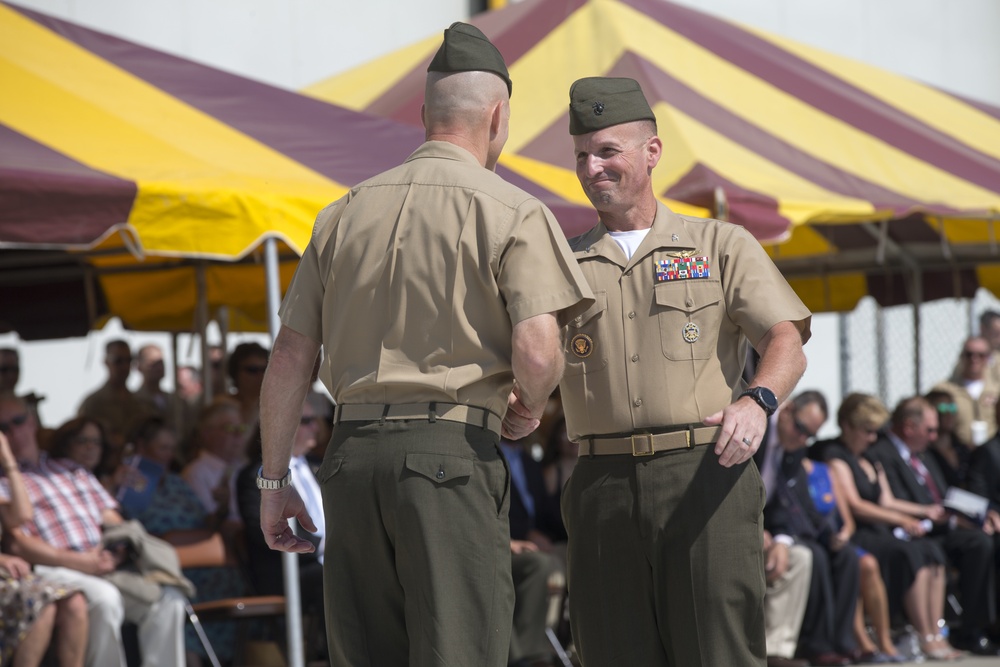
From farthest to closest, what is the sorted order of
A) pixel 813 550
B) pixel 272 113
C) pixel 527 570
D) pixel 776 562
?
pixel 813 550 → pixel 776 562 → pixel 527 570 → pixel 272 113

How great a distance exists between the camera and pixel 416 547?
2881mm

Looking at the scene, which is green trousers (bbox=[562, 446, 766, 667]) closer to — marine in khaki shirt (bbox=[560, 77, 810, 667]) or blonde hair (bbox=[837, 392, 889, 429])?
marine in khaki shirt (bbox=[560, 77, 810, 667])

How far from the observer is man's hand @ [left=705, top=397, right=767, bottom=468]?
327 centimetres

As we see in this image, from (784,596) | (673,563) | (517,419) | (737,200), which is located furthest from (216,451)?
(517,419)

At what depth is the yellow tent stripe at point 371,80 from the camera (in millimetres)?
10250

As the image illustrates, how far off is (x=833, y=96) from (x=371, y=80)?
333cm

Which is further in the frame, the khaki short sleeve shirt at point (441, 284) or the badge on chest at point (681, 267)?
the badge on chest at point (681, 267)

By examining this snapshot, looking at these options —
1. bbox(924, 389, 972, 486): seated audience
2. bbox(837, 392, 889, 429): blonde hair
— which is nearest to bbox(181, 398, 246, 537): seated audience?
bbox(837, 392, 889, 429): blonde hair

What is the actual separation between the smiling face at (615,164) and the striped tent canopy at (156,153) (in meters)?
2.16

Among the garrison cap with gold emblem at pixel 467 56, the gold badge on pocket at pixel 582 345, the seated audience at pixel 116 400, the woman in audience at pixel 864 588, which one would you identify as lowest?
the woman in audience at pixel 864 588

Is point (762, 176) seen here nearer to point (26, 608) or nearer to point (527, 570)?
point (527, 570)

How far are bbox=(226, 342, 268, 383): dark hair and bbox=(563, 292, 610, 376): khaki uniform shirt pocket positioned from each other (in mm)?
5021

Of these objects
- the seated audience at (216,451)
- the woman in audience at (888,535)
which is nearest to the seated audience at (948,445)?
the woman in audience at (888,535)

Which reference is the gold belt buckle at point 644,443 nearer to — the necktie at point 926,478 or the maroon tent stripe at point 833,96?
the necktie at point 926,478
